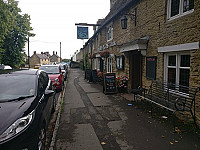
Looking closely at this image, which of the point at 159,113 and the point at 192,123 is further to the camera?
the point at 159,113

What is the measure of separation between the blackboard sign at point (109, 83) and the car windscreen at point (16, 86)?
5.20 m

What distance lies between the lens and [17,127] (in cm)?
247

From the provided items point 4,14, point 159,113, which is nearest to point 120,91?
point 159,113

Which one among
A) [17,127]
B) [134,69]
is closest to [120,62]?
[134,69]

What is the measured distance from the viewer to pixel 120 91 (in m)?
9.30

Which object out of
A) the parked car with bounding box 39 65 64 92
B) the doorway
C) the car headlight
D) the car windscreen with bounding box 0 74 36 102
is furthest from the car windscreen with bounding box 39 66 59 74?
the car headlight

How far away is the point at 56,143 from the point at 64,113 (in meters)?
2.17

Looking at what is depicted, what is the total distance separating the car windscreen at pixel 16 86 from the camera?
11.3ft

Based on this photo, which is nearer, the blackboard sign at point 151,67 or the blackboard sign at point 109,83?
the blackboard sign at point 151,67

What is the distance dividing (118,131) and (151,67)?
3.46 metres

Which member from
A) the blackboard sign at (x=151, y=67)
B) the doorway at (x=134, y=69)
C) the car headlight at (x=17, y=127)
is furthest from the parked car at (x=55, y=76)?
the car headlight at (x=17, y=127)

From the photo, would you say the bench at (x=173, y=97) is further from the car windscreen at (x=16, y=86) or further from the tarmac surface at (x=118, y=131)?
the car windscreen at (x=16, y=86)

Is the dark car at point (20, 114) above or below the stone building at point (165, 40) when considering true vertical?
below

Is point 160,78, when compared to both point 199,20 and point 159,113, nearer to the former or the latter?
point 159,113
